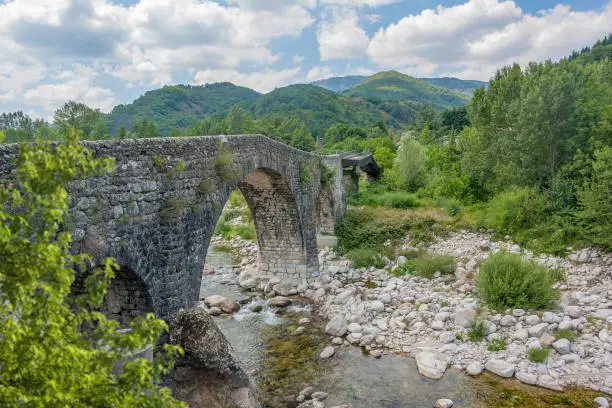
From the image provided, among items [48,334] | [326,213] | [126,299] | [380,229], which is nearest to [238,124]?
[326,213]

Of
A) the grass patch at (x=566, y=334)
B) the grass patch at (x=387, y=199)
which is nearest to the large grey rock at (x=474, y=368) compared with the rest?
the grass patch at (x=566, y=334)

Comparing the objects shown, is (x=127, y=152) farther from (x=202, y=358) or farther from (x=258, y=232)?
(x=258, y=232)

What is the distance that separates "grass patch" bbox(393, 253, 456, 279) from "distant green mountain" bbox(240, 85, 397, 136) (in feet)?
219

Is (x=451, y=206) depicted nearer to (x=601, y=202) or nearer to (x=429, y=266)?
(x=429, y=266)

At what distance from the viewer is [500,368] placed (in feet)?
33.8

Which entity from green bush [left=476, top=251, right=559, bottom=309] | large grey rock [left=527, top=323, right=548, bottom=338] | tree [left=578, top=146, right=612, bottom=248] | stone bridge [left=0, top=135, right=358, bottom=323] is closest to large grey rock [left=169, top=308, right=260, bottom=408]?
stone bridge [left=0, top=135, right=358, bottom=323]

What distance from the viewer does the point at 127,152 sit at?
703 cm

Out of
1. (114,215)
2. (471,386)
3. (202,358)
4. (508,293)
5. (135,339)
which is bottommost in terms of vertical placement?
(471,386)

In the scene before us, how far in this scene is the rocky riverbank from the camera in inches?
410

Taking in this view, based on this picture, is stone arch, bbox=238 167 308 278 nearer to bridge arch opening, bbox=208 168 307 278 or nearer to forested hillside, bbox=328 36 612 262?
bridge arch opening, bbox=208 168 307 278


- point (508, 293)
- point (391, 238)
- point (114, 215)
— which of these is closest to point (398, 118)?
point (391, 238)

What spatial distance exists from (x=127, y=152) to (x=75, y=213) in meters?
1.41

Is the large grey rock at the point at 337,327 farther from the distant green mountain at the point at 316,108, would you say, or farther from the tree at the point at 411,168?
the distant green mountain at the point at 316,108

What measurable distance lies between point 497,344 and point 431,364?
214 cm
